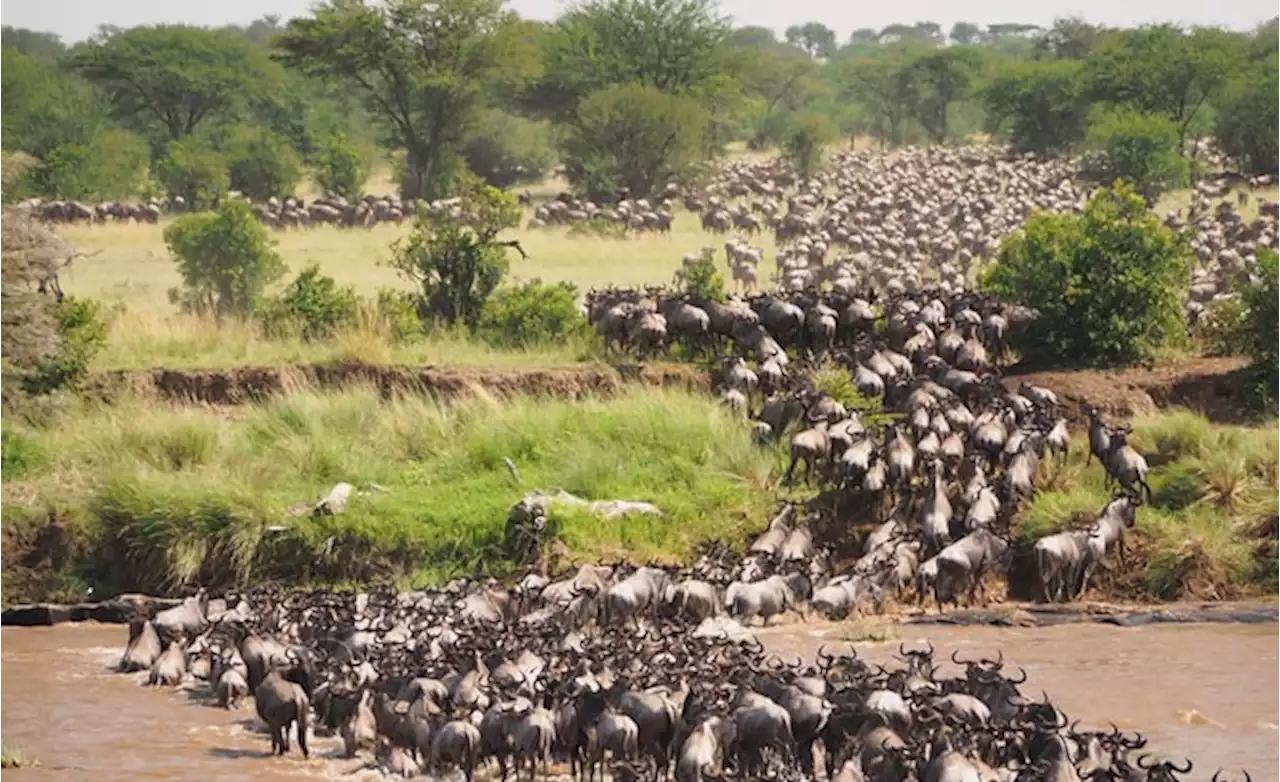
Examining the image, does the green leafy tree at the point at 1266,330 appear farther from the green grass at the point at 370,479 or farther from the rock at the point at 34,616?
the rock at the point at 34,616

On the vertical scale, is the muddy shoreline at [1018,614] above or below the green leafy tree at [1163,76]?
below

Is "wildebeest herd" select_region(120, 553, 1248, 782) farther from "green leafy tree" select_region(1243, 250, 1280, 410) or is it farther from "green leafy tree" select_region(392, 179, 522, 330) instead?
"green leafy tree" select_region(392, 179, 522, 330)

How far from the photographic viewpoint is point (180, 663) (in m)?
15.7

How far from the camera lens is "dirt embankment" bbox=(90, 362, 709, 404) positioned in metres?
23.1

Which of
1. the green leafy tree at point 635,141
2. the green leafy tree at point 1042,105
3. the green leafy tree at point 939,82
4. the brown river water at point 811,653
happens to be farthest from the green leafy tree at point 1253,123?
the brown river water at point 811,653

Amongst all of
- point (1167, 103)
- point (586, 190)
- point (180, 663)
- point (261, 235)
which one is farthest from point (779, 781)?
point (1167, 103)

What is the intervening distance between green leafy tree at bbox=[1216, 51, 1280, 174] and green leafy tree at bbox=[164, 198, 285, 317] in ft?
113

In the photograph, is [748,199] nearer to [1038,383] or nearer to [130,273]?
[130,273]

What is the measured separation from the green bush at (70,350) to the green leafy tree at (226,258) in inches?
362

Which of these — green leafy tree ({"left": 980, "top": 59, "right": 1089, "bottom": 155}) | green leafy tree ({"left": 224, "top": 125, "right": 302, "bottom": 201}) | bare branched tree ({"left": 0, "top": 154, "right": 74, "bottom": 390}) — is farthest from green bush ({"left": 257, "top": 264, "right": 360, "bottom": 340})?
green leafy tree ({"left": 980, "top": 59, "right": 1089, "bottom": 155})

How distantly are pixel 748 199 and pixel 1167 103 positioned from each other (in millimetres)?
14971

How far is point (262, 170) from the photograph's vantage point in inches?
2170

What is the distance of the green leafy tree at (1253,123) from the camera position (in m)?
58.9

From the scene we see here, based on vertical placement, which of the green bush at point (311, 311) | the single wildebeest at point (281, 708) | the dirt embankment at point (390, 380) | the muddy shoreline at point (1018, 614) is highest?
the green bush at point (311, 311)
